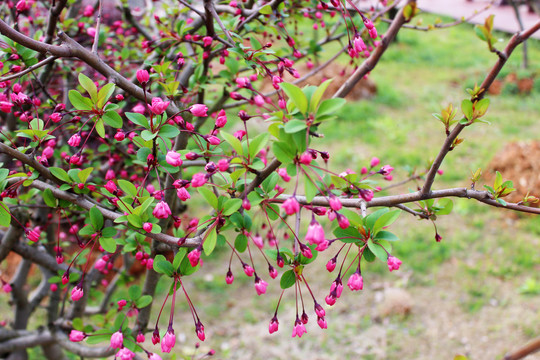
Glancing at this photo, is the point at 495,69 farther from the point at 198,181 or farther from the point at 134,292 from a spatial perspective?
the point at 134,292

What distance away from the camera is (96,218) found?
46.2 inches

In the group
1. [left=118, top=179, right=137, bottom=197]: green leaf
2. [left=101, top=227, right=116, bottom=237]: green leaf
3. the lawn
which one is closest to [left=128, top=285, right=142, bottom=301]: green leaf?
[left=101, top=227, right=116, bottom=237]: green leaf

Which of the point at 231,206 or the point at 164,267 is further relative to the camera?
the point at 164,267

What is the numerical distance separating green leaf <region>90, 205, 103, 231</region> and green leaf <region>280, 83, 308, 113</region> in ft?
1.96

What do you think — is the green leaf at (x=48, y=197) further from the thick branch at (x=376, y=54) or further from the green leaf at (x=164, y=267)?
the thick branch at (x=376, y=54)

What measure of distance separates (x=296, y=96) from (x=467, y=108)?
0.38 metres

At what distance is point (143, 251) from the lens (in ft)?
4.63

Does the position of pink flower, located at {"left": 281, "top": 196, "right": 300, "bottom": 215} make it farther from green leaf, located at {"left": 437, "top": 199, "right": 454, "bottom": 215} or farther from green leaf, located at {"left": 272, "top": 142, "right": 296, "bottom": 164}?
green leaf, located at {"left": 437, "top": 199, "right": 454, "bottom": 215}

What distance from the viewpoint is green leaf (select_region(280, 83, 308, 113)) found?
2.89 ft

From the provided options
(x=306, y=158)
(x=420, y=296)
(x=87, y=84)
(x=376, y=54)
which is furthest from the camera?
(x=420, y=296)

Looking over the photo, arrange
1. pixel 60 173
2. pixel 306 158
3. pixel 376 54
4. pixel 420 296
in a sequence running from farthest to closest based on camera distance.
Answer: pixel 420 296, pixel 60 173, pixel 376 54, pixel 306 158

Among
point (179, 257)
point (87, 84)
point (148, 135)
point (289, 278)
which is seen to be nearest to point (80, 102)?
point (87, 84)

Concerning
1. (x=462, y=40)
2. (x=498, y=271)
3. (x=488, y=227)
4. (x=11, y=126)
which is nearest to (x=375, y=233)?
(x=11, y=126)

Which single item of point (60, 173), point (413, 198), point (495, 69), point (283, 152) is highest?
point (495, 69)
